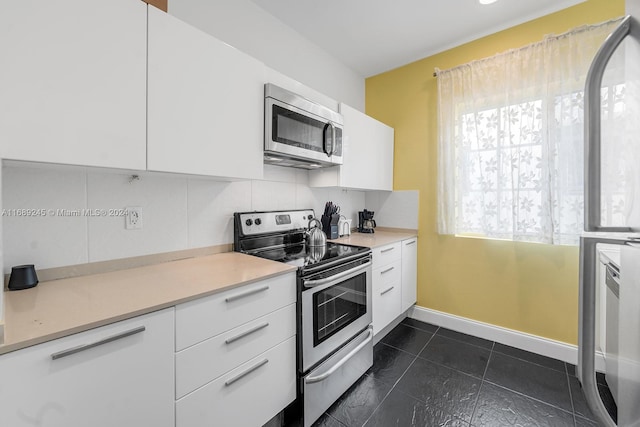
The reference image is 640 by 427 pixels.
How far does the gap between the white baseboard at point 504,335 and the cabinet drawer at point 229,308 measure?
1.92m

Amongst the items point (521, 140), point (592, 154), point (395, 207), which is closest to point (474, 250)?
point (395, 207)

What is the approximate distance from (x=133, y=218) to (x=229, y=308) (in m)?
0.76

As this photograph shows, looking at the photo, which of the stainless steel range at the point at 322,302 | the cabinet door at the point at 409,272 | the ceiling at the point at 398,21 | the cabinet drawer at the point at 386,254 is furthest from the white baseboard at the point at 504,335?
the ceiling at the point at 398,21

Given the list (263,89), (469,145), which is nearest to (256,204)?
(263,89)

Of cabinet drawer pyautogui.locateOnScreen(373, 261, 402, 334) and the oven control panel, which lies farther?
cabinet drawer pyautogui.locateOnScreen(373, 261, 402, 334)

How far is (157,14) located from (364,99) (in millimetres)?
2490

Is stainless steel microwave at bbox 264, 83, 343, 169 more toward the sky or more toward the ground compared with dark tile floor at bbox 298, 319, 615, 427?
more toward the sky

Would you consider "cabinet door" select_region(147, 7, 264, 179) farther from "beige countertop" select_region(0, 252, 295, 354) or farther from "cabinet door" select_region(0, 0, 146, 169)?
"beige countertop" select_region(0, 252, 295, 354)

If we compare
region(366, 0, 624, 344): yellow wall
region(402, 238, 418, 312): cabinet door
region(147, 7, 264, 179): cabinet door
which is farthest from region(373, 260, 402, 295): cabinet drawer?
region(147, 7, 264, 179): cabinet door

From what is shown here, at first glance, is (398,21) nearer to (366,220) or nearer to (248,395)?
(366,220)

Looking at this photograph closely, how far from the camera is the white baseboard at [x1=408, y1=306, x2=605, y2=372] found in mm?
2076

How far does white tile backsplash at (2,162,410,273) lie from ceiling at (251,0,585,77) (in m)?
1.27

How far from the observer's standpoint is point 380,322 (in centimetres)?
223

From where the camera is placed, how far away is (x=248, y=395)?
1.24 metres
